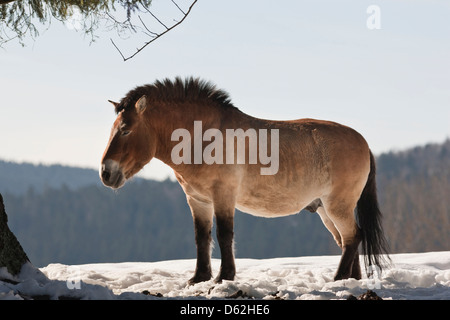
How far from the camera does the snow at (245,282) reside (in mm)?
4523

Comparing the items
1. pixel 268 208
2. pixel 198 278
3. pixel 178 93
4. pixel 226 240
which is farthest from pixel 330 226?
pixel 178 93

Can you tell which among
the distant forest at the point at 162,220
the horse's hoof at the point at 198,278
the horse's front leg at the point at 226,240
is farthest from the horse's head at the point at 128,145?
the distant forest at the point at 162,220

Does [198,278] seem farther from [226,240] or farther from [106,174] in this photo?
[106,174]

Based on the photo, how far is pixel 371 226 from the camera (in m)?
6.48

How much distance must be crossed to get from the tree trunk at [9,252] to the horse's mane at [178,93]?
1.52 m

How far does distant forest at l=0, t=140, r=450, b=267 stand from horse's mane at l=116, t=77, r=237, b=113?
42.9 metres

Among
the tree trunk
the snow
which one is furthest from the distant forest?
the tree trunk

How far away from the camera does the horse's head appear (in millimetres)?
5512

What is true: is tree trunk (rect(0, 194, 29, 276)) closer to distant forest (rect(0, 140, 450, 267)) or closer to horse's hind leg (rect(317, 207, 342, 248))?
horse's hind leg (rect(317, 207, 342, 248))

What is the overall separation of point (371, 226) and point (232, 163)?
1840 mm

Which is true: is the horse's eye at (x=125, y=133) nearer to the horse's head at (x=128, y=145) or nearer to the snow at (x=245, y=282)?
the horse's head at (x=128, y=145)

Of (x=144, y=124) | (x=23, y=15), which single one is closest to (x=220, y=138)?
(x=144, y=124)

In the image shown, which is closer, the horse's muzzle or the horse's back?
the horse's muzzle
